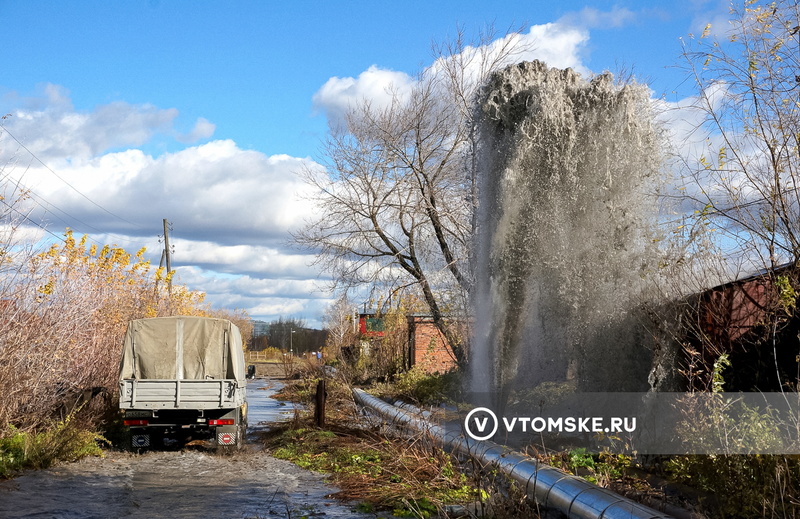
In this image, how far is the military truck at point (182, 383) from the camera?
15.5 metres

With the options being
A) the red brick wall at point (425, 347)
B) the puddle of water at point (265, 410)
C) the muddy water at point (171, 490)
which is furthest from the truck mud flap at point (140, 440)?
the red brick wall at point (425, 347)

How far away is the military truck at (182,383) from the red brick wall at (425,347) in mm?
11736

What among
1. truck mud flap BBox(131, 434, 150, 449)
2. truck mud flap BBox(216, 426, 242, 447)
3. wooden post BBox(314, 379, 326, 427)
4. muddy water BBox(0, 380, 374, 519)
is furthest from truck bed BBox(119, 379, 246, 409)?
wooden post BBox(314, 379, 326, 427)

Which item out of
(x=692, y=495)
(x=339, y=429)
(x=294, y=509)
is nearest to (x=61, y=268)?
(x=339, y=429)

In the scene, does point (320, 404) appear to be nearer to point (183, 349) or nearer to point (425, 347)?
point (183, 349)

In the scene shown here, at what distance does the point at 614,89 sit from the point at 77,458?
11128mm

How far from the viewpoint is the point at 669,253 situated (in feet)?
38.5

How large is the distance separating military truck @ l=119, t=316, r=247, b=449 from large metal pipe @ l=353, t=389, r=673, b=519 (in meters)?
6.12

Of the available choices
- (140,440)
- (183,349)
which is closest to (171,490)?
(140,440)

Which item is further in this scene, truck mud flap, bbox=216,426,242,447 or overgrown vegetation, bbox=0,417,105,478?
truck mud flap, bbox=216,426,242,447

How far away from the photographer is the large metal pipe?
6773mm

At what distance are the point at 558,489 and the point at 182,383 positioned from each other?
32.0ft

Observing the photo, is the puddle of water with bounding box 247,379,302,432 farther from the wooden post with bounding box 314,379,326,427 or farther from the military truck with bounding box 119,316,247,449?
the wooden post with bounding box 314,379,326,427

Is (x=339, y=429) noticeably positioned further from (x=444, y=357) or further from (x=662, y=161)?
(x=444, y=357)
